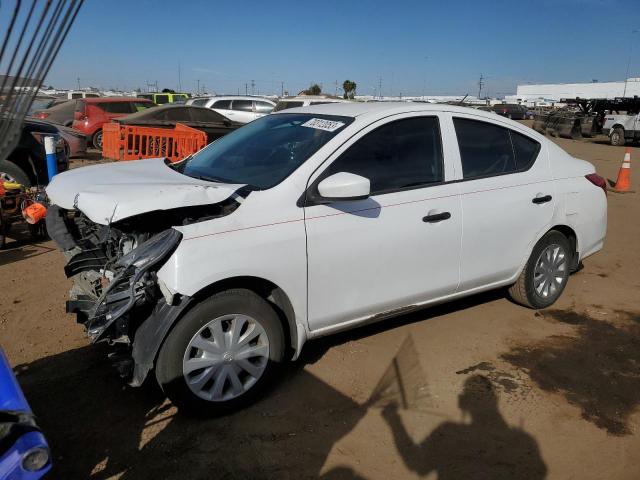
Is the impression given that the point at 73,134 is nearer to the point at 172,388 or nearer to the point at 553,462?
the point at 172,388

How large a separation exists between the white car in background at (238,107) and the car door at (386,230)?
47.6 ft

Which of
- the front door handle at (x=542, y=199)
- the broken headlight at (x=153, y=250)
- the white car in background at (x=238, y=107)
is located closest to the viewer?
the broken headlight at (x=153, y=250)

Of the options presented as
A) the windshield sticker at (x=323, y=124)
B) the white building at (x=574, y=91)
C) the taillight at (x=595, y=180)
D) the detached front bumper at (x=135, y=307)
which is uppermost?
the white building at (x=574, y=91)

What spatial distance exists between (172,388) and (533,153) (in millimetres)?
3372

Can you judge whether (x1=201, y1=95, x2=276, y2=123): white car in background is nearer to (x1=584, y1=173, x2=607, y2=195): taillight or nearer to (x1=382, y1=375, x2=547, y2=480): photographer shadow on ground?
(x1=584, y1=173, x2=607, y2=195): taillight

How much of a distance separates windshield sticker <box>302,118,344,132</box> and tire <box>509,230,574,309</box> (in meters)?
2.08

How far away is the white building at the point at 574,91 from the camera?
71.4 meters

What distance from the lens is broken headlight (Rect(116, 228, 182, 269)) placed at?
272 cm

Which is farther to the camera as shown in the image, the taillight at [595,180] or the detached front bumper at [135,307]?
the taillight at [595,180]

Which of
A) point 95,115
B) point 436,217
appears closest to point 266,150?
point 436,217

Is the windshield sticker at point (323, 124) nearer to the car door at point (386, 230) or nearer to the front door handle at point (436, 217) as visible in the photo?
the car door at point (386, 230)

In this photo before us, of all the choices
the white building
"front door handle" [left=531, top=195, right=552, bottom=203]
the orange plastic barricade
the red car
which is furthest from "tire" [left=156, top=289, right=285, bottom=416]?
the white building

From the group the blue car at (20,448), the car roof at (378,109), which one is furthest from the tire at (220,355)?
the car roof at (378,109)

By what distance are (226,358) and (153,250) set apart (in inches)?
29.3
